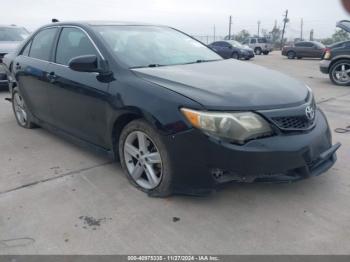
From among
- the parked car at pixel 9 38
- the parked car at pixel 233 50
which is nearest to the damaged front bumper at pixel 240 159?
the parked car at pixel 9 38

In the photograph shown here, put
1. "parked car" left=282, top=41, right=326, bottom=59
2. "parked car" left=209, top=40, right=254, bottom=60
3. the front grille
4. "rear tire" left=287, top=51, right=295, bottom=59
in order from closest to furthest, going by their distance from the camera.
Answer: the front grille
"parked car" left=209, top=40, right=254, bottom=60
"parked car" left=282, top=41, right=326, bottom=59
"rear tire" left=287, top=51, right=295, bottom=59

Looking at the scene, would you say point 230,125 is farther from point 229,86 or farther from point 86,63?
point 86,63

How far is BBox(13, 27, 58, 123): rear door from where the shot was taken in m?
4.35

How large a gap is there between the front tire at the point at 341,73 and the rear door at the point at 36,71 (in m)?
8.06

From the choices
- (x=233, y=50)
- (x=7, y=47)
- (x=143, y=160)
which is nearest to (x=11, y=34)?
(x=7, y=47)

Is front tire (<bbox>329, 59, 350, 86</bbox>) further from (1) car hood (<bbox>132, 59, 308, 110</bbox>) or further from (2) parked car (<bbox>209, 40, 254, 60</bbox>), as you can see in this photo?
(2) parked car (<bbox>209, 40, 254, 60</bbox>)

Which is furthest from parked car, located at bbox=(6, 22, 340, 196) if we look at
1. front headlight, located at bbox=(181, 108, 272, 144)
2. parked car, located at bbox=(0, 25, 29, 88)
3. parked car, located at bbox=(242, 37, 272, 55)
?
parked car, located at bbox=(242, 37, 272, 55)

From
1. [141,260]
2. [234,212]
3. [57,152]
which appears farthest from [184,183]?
[57,152]

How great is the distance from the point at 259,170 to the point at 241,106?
1.63 ft

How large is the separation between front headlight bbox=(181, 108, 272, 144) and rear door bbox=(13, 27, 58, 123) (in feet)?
7.80

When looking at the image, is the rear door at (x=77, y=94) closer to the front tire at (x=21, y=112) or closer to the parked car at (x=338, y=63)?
the front tire at (x=21, y=112)

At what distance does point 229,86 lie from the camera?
2.97 meters

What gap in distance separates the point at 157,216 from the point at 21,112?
3390 mm

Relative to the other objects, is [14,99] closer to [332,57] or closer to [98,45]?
[98,45]
